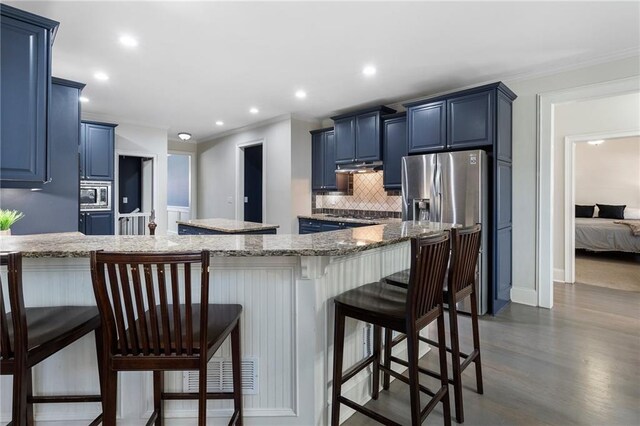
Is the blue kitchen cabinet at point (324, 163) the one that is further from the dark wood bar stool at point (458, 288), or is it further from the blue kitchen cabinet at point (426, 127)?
the dark wood bar stool at point (458, 288)

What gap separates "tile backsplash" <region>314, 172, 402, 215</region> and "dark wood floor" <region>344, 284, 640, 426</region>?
2062 millimetres

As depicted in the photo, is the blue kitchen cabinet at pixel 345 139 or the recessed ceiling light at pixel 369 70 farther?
the blue kitchen cabinet at pixel 345 139

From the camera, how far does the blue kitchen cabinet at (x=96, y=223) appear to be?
15.6 feet

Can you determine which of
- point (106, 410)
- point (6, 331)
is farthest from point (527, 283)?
point (6, 331)

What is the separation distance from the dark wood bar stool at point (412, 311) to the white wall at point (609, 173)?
27.2 feet

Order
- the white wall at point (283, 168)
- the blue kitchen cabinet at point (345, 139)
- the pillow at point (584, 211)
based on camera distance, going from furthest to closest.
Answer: the pillow at point (584, 211)
the white wall at point (283, 168)
the blue kitchen cabinet at point (345, 139)

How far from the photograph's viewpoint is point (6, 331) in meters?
1.18

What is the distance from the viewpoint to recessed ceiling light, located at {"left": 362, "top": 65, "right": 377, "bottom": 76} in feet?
11.5

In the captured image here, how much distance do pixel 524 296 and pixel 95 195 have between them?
18.9ft

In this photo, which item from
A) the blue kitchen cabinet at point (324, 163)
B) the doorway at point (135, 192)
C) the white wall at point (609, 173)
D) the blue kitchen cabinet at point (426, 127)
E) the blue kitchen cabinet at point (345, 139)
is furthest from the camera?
the white wall at point (609, 173)

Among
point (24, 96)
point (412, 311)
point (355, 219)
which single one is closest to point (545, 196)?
point (355, 219)

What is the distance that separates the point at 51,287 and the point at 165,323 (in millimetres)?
917

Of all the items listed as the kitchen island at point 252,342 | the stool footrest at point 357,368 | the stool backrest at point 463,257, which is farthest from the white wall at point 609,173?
the kitchen island at point 252,342

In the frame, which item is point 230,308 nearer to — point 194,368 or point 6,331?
point 194,368
